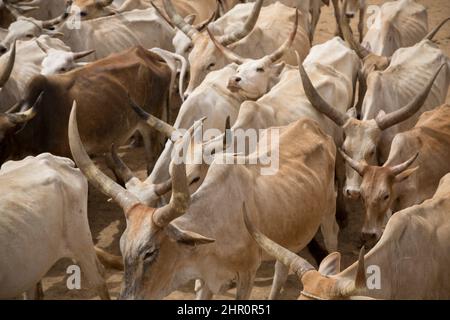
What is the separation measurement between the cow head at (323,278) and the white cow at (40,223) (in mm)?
1794

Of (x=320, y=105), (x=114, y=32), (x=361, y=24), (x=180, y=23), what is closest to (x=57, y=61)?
(x=180, y=23)

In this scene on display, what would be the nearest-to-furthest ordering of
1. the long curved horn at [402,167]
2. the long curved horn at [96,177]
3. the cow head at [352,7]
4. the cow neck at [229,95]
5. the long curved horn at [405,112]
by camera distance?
the long curved horn at [96,177], the long curved horn at [402,167], the long curved horn at [405,112], the cow neck at [229,95], the cow head at [352,7]

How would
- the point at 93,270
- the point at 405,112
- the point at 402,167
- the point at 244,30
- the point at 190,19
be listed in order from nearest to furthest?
the point at 93,270, the point at 402,167, the point at 405,112, the point at 244,30, the point at 190,19

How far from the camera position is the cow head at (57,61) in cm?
982

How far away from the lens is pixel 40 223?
7117 millimetres

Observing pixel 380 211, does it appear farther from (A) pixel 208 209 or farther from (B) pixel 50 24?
(B) pixel 50 24

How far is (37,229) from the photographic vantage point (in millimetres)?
7102

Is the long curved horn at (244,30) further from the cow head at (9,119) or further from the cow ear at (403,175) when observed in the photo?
the cow ear at (403,175)

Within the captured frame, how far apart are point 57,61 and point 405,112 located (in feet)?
11.6

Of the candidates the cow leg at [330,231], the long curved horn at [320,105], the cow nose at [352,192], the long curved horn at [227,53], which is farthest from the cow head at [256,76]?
the cow leg at [330,231]

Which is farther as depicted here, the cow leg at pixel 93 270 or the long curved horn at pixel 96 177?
the cow leg at pixel 93 270

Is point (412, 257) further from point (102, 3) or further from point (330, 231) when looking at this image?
point (102, 3)

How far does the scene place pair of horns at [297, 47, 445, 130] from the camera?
8.41m

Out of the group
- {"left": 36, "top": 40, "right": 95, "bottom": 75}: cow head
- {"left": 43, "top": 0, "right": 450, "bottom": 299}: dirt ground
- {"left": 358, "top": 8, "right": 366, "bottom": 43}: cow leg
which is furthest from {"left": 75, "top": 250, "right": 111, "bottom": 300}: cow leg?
{"left": 358, "top": 8, "right": 366, "bottom": 43}: cow leg
